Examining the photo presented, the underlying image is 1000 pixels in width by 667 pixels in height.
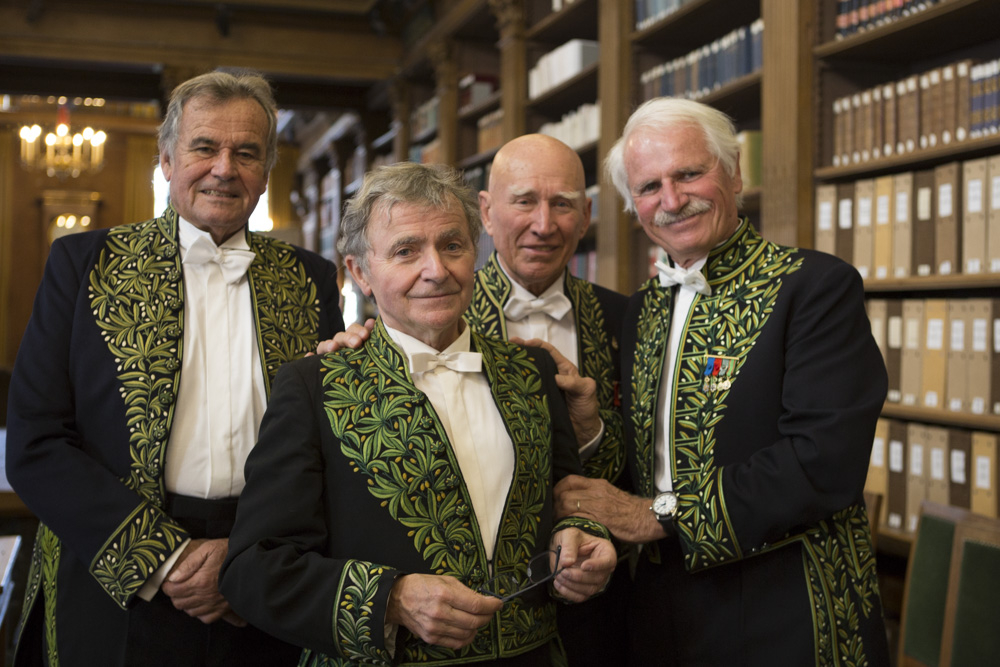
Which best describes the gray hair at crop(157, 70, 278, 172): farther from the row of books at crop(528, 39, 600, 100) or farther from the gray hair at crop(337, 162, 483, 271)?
the row of books at crop(528, 39, 600, 100)

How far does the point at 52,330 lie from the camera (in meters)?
1.75

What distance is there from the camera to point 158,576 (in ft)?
5.42

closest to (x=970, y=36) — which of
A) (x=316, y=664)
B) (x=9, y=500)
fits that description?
(x=316, y=664)

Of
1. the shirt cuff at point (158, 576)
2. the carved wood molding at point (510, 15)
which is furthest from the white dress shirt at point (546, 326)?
the carved wood molding at point (510, 15)

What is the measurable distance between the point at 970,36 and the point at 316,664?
2914 mm

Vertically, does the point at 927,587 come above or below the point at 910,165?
below

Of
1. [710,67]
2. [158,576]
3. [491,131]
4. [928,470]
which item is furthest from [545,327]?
[491,131]

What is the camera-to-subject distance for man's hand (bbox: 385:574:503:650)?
1354mm

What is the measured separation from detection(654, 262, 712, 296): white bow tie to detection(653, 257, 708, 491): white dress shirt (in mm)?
18

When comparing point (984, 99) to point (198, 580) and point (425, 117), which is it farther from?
point (425, 117)

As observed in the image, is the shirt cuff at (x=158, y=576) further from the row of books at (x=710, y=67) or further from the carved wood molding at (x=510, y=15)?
the carved wood molding at (x=510, y=15)

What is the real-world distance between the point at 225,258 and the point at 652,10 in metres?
3.09

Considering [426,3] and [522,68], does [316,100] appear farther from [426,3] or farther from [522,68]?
[522,68]

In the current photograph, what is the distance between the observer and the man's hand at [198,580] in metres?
1.64
